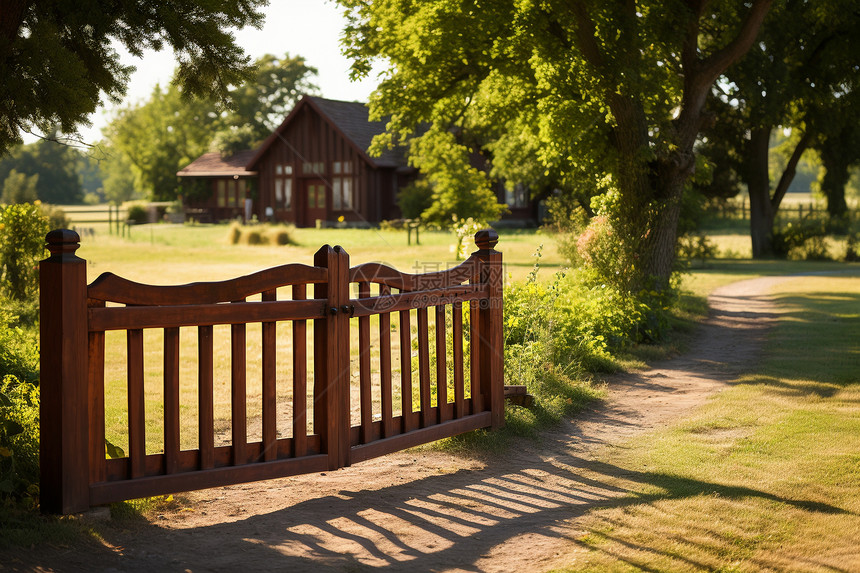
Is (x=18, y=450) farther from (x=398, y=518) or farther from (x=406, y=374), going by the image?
(x=406, y=374)

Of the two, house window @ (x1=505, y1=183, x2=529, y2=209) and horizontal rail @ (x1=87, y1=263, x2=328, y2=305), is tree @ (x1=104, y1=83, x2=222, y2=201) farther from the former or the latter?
horizontal rail @ (x1=87, y1=263, x2=328, y2=305)

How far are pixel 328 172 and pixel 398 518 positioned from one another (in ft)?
143

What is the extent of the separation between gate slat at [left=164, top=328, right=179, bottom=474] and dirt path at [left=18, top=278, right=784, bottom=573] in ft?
1.36

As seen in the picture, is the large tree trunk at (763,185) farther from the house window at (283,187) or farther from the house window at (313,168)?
the house window at (283,187)

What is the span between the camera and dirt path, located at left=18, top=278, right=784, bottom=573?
14.3ft

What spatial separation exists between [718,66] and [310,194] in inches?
1482

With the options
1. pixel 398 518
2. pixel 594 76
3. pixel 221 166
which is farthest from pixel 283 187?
pixel 398 518

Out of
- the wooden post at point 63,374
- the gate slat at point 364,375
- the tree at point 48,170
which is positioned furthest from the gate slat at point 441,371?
the tree at point 48,170

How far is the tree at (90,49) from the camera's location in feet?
18.8

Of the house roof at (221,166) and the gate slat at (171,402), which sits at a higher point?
the house roof at (221,166)

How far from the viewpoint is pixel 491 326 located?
6.76m

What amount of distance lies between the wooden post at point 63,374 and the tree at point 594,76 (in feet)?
28.6

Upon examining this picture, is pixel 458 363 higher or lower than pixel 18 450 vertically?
higher

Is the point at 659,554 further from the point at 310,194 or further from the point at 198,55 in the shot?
the point at 310,194
